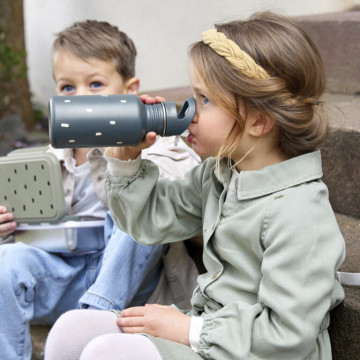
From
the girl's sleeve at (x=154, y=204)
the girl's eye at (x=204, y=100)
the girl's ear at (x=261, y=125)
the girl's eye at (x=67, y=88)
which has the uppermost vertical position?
the girl's eye at (x=204, y=100)

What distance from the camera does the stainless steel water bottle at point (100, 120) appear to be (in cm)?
133

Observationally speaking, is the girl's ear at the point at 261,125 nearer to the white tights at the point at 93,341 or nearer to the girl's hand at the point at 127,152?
the girl's hand at the point at 127,152

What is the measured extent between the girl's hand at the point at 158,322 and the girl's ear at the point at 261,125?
0.50 metres

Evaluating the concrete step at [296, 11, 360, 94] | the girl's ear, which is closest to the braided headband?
the girl's ear

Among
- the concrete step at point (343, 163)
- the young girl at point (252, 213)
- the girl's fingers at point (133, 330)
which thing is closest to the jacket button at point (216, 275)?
the young girl at point (252, 213)

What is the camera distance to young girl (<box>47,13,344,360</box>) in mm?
1297

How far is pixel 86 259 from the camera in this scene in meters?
2.08

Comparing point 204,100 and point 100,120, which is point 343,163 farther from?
point 100,120

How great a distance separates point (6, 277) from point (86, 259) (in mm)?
342

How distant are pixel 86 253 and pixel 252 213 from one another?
850 millimetres

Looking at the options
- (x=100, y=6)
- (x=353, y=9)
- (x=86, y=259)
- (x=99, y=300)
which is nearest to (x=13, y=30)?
(x=100, y=6)

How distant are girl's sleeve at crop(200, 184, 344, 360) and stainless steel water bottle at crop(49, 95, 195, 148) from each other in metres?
0.37

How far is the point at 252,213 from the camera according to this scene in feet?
4.62

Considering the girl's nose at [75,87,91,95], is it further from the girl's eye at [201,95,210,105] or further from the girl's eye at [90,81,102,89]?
the girl's eye at [201,95,210,105]
